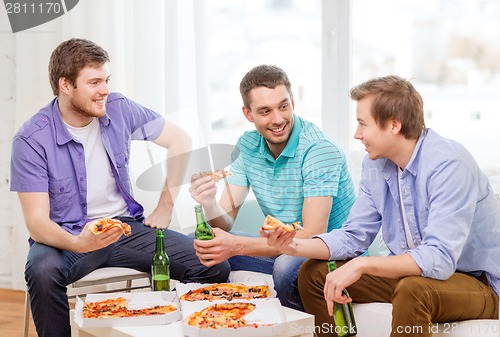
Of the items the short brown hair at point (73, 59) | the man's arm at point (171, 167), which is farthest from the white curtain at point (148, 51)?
the short brown hair at point (73, 59)

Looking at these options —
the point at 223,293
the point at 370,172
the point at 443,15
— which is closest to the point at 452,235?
the point at 370,172

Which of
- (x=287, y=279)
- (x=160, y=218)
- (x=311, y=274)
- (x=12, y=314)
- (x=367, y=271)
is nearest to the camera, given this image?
(x=367, y=271)

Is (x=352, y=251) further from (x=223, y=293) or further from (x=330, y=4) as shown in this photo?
(x=330, y=4)

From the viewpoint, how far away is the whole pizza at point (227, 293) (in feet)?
8.38

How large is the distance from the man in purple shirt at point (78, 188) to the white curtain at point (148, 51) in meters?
0.67

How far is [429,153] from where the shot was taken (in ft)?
8.23

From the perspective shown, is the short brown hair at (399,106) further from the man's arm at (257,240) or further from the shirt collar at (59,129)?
the shirt collar at (59,129)

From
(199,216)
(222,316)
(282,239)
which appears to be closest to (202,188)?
(199,216)

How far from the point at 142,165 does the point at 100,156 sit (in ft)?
2.79

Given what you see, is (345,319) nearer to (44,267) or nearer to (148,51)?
(44,267)

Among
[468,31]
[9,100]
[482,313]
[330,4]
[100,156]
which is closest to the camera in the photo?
[482,313]

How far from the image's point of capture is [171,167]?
3.41 metres

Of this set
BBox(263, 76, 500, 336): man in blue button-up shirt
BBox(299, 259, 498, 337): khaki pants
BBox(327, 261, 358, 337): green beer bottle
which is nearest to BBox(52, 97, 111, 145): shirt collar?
BBox(263, 76, 500, 336): man in blue button-up shirt

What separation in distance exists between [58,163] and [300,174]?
906mm
